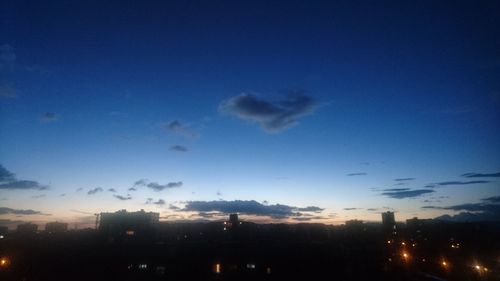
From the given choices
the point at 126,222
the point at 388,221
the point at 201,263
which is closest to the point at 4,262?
the point at 201,263

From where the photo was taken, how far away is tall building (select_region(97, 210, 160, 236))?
82.5 m

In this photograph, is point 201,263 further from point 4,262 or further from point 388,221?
point 388,221

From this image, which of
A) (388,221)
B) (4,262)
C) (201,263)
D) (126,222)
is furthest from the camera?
(388,221)

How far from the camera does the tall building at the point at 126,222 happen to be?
3248 inches

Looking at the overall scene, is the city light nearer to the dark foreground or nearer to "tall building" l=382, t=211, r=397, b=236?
the dark foreground

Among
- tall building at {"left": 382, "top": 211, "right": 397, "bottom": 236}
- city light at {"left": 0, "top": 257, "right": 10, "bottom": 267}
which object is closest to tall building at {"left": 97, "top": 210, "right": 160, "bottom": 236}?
city light at {"left": 0, "top": 257, "right": 10, "bottom": 267}

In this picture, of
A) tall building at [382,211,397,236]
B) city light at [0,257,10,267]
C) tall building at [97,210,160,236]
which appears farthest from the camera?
tall building at [382,211,397,236]

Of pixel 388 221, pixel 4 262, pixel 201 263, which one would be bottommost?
pixel 388 221

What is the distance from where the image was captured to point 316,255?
156ft

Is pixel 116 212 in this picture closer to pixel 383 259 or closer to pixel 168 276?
pixel 168 276

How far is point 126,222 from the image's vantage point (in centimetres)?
8462

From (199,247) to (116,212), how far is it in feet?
165

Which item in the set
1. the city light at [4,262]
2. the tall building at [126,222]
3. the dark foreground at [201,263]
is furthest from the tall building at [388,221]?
the city light at [4,262]

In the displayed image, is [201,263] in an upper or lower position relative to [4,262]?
lower
